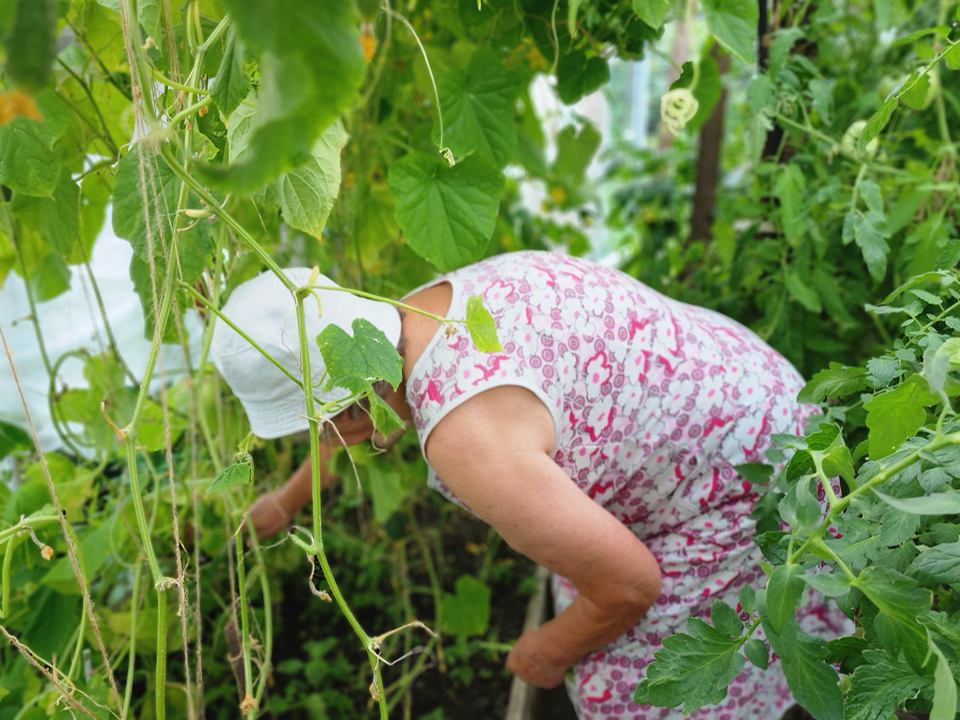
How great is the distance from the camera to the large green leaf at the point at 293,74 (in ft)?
0.83

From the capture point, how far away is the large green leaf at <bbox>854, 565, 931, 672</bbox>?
1.36 feet

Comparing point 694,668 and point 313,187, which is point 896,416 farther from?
point 313,187

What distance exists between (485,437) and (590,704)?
451mm

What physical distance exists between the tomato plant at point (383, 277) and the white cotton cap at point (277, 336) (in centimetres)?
4

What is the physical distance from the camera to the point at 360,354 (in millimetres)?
564

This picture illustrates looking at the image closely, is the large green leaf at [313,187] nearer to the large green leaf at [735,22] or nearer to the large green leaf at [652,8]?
the large green leaf at [652,8]

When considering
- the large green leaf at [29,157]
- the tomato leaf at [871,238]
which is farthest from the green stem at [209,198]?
the tomato leaf at [871,238]

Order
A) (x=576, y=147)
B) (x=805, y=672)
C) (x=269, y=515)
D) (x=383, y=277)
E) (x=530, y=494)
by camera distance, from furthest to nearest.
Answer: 1. (x=576, y=147)
2. (x=383, y=277)
3. (x=269, y=515)
4. (x=530, y=494)
5. (x=805, y=672)

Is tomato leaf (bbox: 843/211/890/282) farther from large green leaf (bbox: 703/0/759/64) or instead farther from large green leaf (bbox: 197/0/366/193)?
large green leaf (bbox: 197/0/366/193)

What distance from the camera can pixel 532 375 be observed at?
73 cm

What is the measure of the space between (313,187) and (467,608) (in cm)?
88

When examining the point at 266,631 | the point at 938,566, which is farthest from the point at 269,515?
the point at 938,566

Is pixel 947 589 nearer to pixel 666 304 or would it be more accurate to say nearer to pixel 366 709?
pixel 666 304

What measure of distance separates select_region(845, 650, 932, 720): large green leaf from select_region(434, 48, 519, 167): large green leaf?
2.27 feet
